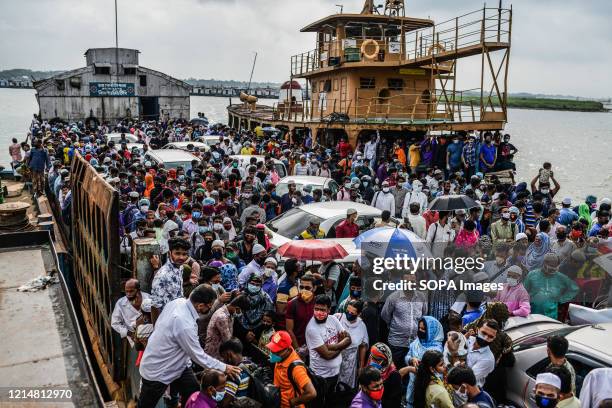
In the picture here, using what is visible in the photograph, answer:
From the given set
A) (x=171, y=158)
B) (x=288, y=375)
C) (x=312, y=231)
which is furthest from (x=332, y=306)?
(x=171, y=158)

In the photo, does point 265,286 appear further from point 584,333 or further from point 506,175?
point 506,175

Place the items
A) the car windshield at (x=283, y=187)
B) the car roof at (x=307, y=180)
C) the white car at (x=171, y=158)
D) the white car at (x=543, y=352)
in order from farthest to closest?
the white car at (x=171, y=158)
the car roof at (x=307, y=180)
the car windshield at (x=283, y=187)
the white car at (x=543, y=352)

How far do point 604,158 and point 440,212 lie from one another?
5917cm

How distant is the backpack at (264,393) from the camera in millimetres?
4645

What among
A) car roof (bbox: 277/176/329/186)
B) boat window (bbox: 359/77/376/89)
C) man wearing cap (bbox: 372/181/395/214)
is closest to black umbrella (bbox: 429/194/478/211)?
man wearing cap (bbox: 372/181/395/214)

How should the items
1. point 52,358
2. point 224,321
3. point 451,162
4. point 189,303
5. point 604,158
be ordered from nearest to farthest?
1. point 189,303
2. point 224,321
3. point 52,358
4. point 451,162
5. point 604,158

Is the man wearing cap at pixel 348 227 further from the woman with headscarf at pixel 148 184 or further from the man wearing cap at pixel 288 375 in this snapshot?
the woman with headscarf at pixel 148 184

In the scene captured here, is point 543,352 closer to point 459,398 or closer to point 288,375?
point 459,398

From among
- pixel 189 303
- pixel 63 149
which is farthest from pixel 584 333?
pixel 63 149

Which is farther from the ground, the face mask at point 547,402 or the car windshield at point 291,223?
the car windshield at point 291,223

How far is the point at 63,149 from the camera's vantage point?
17.7m

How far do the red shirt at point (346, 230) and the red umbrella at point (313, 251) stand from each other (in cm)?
173

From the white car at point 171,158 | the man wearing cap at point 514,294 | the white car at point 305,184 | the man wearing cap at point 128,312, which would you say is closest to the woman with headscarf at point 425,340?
the man wearing cap at point 514,294

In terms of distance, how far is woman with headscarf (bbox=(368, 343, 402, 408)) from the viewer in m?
4.69
